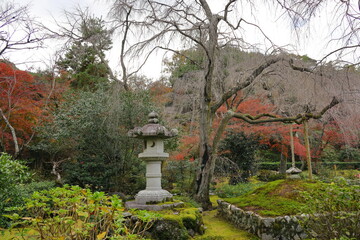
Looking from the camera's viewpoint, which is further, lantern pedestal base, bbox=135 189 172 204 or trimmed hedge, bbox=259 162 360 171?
trimmed hedge, bbox=259 162 360 171

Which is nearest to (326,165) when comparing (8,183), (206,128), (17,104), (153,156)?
(206,128)

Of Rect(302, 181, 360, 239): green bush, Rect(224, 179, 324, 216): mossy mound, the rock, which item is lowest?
the rock

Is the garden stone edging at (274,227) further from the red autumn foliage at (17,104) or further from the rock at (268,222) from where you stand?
the red autumn foliage at (17,104)

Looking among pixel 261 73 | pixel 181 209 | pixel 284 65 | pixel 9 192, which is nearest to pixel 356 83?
pixel 284 65

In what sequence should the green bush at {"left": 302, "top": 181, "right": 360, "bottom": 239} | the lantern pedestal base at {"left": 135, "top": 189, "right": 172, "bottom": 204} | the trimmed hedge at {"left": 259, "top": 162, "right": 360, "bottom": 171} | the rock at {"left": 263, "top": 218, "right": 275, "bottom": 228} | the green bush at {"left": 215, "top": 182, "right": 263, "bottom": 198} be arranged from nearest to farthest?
the green bush at {"left": 302, "top": 181, "right": 360, "bottom": 239} → the rock at {"left": 263, "top": 218, "right": 275, "bottom": 228} → the lantern pedestal base at {"left": 135, "top": 189, "right": 172, "bottom": 204} → the green bush at {"left": 215, "top": 182, "right": 263, "bottom": 198} → the trimmed hedge at {"left": 259, "top": 162, "right": 360, "bottom": 171}

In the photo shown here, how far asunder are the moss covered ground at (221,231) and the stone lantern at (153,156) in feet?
3.46

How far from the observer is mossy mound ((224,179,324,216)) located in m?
4.79

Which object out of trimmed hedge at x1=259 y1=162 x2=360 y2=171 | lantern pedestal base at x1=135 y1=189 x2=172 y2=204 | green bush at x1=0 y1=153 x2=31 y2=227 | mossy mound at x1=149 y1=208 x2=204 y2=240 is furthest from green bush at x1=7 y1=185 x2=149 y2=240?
trimmed hedge at x1=259 y1=162 x2=360 y2=171

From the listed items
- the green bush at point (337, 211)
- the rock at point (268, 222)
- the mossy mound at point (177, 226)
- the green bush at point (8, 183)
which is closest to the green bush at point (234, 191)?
the mossy mound at point (177, 226)

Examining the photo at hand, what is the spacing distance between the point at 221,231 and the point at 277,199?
1220 millimetres

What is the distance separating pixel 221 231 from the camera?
17.0 ft

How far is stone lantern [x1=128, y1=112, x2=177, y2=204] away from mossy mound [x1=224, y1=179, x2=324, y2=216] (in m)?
1.66

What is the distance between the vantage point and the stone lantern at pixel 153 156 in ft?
18.2

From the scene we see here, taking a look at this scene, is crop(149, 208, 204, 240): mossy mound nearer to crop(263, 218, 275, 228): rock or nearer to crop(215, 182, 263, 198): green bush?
crop(263, 218, 275, 228): rock
